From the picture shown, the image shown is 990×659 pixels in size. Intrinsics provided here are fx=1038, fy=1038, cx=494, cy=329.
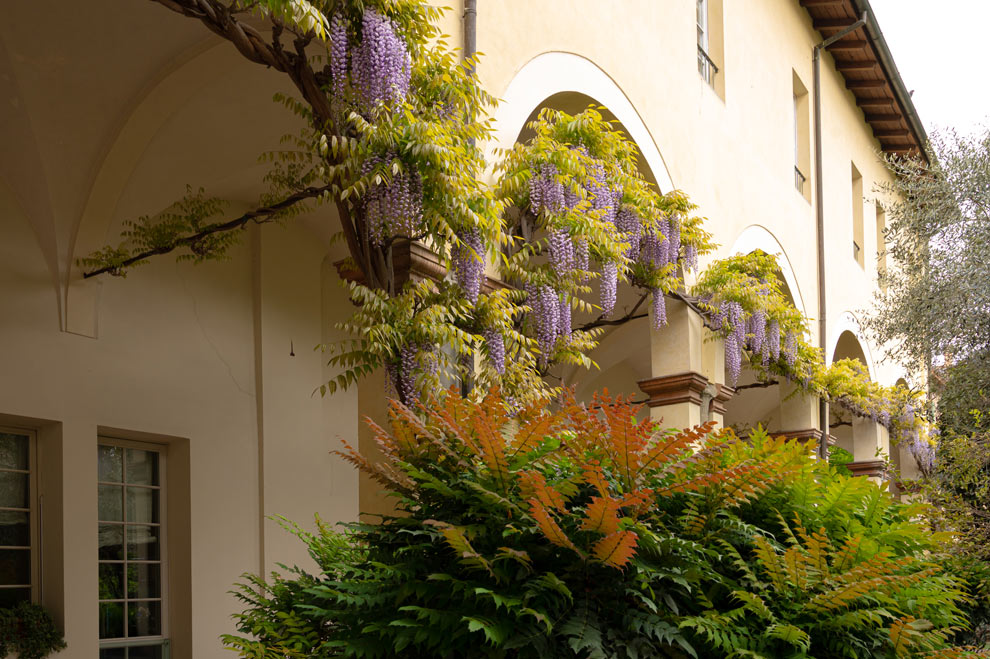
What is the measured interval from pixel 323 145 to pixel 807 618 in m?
2.78

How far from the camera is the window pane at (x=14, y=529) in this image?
6.91 m

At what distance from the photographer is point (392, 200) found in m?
4.54

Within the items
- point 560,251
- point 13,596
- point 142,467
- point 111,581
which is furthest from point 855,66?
point 13,596

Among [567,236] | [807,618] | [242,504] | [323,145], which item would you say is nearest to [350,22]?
[323,145]

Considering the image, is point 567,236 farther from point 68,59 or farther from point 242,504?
point 242,504

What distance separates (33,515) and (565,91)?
4643 mm

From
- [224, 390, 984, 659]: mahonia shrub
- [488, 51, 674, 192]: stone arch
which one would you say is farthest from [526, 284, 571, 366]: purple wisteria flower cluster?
[224, 390, 984, 659]: mahonia shrub

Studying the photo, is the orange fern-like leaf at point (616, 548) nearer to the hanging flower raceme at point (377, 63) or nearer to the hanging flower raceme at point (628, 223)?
the hanging flower raceme at point (377, 63)

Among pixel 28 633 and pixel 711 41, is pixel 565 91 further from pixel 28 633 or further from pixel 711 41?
pixel 28 633

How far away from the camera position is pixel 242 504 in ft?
27.6

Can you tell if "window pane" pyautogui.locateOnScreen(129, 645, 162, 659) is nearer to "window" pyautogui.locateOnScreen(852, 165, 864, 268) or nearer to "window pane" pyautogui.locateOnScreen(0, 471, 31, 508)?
"window pane" pyautogui.locateOnScreen(0, 471, 31, 508)

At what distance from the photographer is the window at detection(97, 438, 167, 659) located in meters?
7.52

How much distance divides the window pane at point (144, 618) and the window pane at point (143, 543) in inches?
13.5

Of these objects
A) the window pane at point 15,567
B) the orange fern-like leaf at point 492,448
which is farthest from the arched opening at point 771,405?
the window pane at point 15,567
